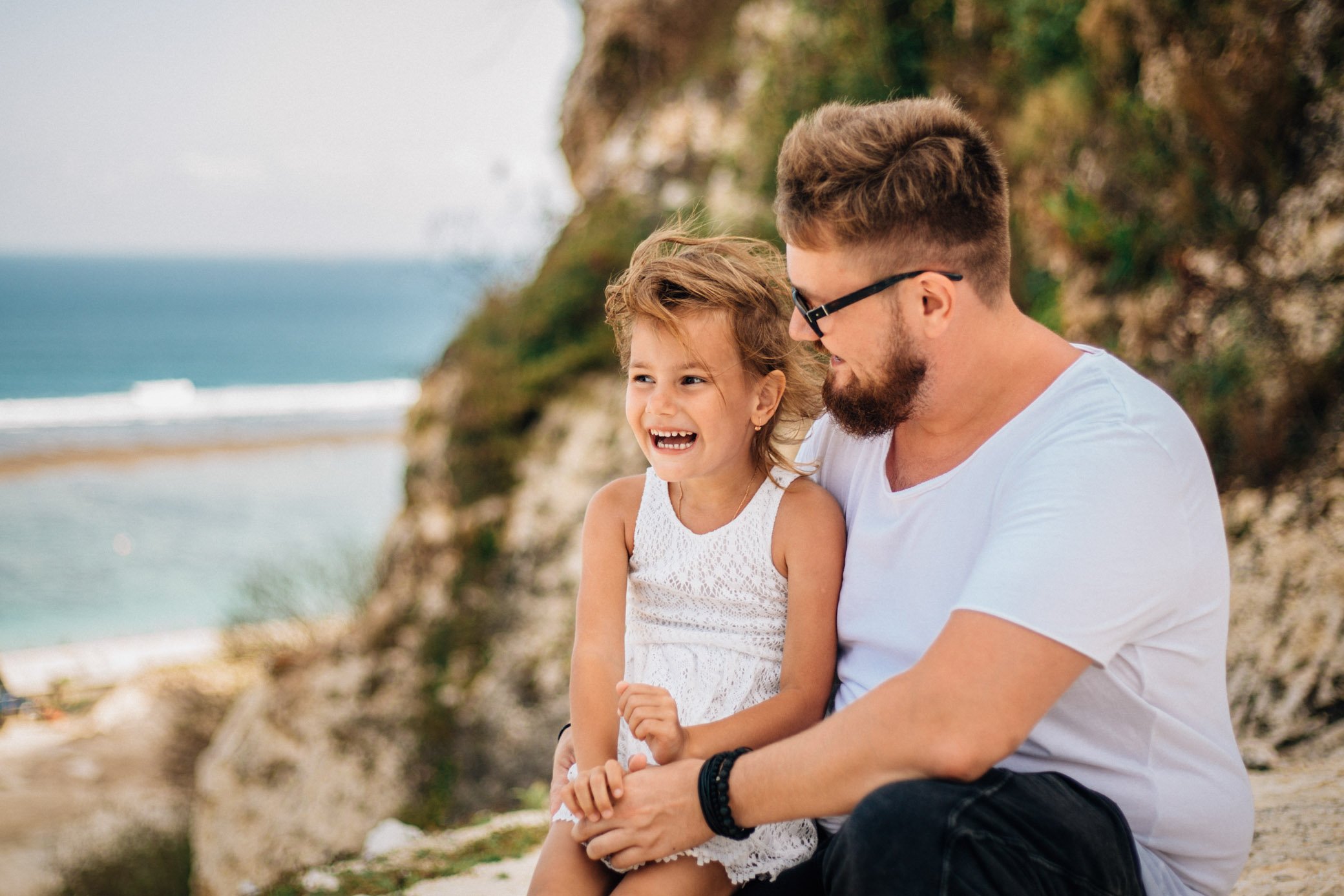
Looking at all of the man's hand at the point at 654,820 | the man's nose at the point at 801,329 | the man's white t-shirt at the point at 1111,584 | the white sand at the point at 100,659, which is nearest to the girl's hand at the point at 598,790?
the man's hand at the point at 654,820

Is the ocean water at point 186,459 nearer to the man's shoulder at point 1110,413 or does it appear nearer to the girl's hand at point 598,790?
the girl's hand at point 598,790

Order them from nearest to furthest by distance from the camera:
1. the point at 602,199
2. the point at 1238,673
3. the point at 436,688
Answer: the point at 1238,673 → the point at 436,688 → the point at 602,199

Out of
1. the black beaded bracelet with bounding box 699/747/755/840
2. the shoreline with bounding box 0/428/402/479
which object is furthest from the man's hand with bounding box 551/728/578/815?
the shoreline with bounding box 0/428/402/479

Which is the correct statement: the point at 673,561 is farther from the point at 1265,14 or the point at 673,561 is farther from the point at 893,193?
the point at 1265,14

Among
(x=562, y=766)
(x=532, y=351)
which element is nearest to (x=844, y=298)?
(x=562, y=766)

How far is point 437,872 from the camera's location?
3602mm

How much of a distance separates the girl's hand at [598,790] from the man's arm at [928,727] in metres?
0.31

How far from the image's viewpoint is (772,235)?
301 inches

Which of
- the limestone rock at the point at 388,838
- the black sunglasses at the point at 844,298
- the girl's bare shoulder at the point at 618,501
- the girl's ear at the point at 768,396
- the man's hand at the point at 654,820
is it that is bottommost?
the limestone rock at the point at 388,838

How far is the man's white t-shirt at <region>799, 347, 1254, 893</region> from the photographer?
1693 mm

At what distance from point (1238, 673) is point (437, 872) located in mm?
3270

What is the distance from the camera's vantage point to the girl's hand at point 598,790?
2.12m

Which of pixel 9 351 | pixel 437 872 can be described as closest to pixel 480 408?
pixel 437 872

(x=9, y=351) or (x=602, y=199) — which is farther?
(x=9, y=351)
